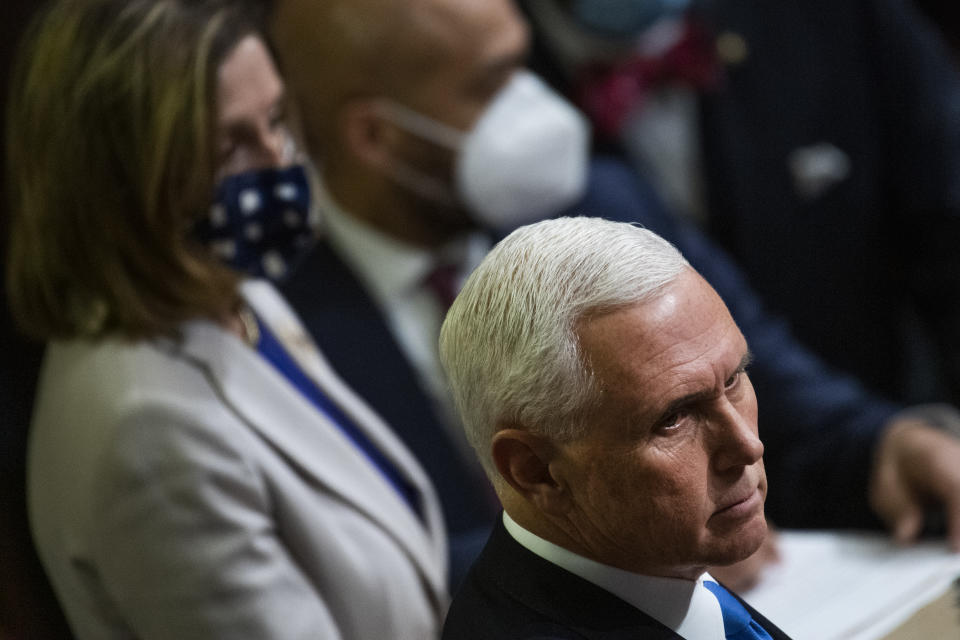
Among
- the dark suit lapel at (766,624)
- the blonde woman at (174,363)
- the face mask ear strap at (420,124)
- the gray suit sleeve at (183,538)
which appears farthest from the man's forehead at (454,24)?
the dark suit lapel at (766,624)

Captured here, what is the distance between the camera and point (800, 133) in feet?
7.84

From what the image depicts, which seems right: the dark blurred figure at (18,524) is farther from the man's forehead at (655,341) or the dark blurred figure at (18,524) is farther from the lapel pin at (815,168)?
the lapel pin at (815,168)

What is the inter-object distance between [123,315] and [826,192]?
1.57m

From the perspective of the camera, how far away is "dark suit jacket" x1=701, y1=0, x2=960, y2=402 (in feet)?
7.74

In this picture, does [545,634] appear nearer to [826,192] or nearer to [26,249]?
[26,249]

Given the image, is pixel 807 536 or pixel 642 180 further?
pixel 642 180

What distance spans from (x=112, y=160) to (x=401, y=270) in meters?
0.74

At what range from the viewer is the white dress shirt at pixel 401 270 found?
1.97 metres

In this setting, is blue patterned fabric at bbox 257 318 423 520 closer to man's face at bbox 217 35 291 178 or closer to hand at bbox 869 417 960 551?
man's face at bbox 217 35 291 178

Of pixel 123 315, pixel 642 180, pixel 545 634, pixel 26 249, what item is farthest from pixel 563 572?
pixel 642 180

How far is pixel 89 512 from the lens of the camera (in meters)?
1.24

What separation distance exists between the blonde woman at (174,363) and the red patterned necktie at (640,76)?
103cm

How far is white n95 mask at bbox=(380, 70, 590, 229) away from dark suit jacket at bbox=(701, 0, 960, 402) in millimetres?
495

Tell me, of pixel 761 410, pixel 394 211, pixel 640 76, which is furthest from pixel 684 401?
pixel 640 76
